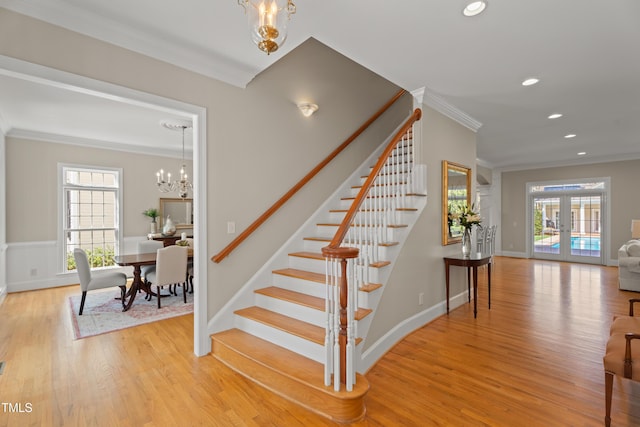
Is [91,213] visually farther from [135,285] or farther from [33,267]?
[135,285]

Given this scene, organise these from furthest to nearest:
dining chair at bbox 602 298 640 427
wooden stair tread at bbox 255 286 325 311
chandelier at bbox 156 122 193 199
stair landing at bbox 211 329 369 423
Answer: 1. chandelier at bbox 156 122 193 199
2. wooden stair tread at bbox 255 286 325 311
3. stair landing at bbox 211 329 369 423
4. dining chair at bbox 602 298 640 427

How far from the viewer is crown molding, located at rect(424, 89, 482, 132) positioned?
3.77m

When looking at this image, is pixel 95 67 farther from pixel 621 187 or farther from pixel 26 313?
pixel 621 187

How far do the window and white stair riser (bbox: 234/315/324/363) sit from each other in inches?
195

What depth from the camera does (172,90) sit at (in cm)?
272

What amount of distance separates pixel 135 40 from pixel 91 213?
5.16m

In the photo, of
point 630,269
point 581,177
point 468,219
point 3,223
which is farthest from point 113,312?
point 581,177

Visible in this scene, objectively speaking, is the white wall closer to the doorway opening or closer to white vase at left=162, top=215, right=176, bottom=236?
white vase at left=162, top=215, right=176, bottom=236

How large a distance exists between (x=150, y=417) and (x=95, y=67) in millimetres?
2578

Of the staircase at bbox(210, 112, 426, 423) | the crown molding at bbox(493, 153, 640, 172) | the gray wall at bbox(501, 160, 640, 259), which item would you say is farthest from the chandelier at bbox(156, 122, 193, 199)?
the gray wall at bbox(501, 160, 640, 259)

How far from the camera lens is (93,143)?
606 cm

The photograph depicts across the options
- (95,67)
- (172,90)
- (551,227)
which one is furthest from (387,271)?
(551,227)

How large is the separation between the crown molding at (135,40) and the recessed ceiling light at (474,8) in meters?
1.98

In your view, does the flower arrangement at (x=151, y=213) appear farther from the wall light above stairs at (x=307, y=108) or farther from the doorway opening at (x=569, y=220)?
the doorway opening at (x=569, y=220)
